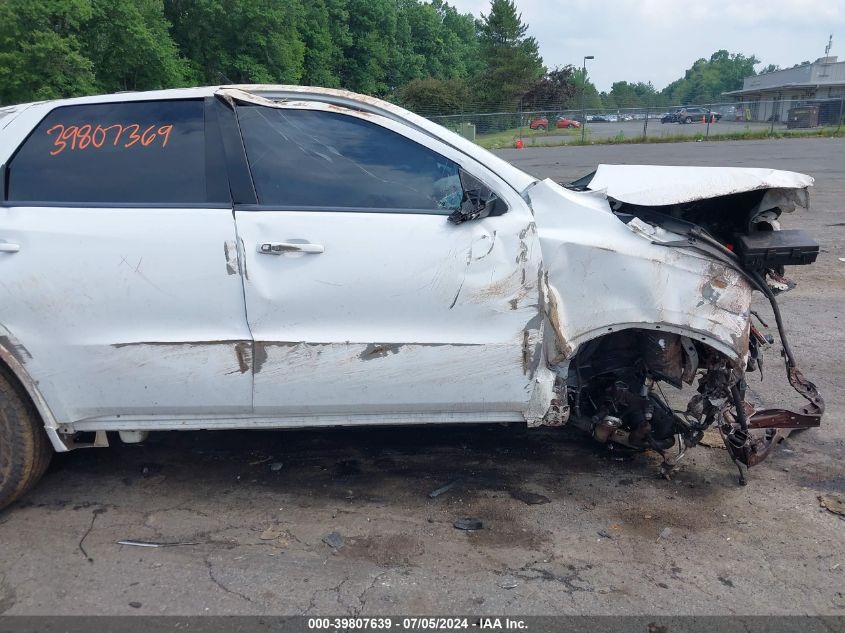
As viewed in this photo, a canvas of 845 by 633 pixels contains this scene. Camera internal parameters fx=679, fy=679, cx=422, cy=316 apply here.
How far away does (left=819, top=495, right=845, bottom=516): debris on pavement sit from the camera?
3234 mm

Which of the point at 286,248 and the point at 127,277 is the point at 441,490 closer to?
the point at 286,248

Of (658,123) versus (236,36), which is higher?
(236,36)

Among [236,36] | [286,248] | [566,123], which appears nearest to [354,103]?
[286,248]

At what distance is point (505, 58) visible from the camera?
5662 centimetres

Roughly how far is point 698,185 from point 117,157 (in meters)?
2.71

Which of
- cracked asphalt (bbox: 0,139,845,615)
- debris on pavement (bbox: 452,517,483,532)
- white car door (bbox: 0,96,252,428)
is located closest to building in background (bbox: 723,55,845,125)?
cracked asphalt (bbox: 0,139,845,615)

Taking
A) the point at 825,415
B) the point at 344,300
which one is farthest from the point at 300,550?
the point at 825,415

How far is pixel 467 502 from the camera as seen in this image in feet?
11.0

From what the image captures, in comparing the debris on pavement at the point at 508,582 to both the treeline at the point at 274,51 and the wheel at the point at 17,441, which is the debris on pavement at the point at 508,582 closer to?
the wheel at the point at 17,441

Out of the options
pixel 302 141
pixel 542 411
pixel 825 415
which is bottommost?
pixel 825 415

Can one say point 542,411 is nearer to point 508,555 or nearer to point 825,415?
point 508,555

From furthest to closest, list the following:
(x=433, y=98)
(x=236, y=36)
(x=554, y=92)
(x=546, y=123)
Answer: (x=554, y=92)
(x=433, y=98)
(x=236, y=36)
(x=546, y=123)

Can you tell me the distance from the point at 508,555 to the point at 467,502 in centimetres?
45

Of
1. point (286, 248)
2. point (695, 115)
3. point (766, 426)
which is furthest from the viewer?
point (695, 115)
